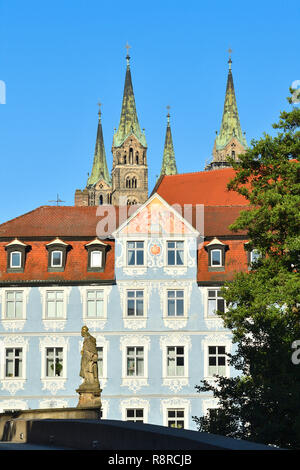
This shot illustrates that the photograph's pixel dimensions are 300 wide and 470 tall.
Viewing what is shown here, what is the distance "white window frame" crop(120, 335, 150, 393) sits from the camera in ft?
126

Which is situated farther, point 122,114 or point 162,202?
point 122,114

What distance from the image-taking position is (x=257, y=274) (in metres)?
23.8

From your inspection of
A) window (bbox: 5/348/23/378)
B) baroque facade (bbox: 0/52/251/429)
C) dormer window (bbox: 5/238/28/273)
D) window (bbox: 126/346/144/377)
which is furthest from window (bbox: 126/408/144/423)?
dormer window (bbox: 5/238/28/273)

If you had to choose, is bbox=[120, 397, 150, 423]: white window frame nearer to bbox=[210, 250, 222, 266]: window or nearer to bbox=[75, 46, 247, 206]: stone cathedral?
bbox=[210, 250, 222, 266]: window

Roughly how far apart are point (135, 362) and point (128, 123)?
375 feet

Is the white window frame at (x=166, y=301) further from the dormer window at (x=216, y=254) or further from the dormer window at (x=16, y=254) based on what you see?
the dormer window at (x=16, y=254)

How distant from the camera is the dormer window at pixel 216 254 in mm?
40031

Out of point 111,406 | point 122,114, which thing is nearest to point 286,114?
point 111,406

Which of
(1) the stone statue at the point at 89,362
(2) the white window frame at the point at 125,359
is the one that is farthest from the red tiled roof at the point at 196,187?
(1) the stone statue at the point at 89,362

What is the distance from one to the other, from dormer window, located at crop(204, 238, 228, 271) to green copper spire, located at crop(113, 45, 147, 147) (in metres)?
107

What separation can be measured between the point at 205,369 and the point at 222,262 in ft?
17.6

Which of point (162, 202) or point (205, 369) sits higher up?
point (162, 202)
